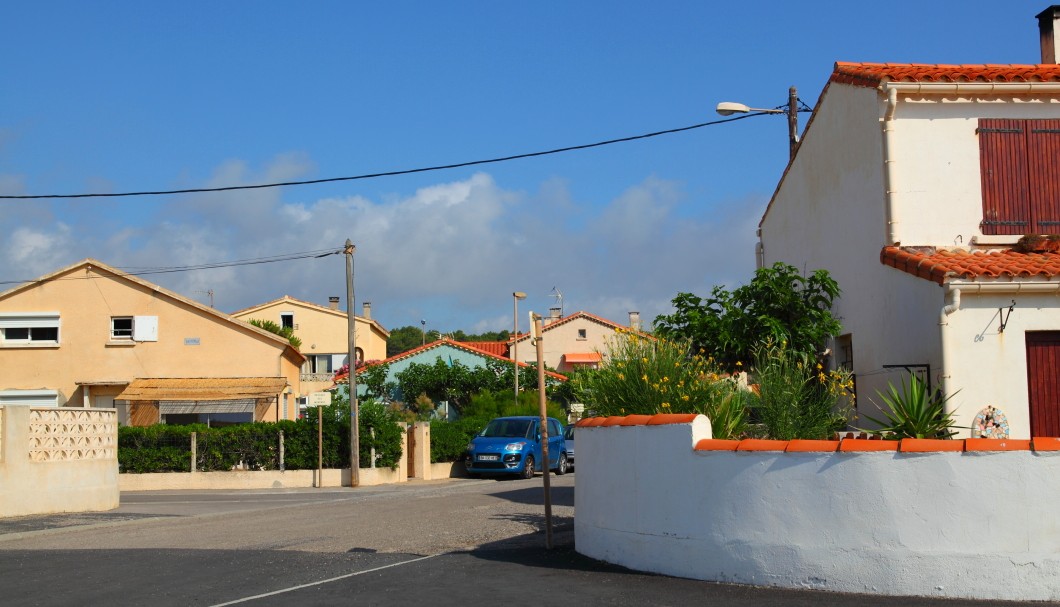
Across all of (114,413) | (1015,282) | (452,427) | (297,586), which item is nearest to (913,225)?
(1015,282)

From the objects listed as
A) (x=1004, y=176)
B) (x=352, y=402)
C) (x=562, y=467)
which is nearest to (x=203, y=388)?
(x=352, y=402)

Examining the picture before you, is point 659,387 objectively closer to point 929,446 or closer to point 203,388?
point 929,446

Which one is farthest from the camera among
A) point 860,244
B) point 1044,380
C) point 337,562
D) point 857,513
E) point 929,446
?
point 860,244

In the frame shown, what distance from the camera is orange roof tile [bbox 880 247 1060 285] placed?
12.9m

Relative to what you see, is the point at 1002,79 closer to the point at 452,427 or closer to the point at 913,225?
the point at 913,225

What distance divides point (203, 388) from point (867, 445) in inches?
1248

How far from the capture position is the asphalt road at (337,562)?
934 centimetres

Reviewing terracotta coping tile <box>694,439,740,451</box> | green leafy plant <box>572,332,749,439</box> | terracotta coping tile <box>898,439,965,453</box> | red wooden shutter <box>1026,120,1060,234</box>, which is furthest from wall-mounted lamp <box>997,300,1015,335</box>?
terracotta coping tile <box>694,439,740,451</box>

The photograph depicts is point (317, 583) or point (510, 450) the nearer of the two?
point (317, 583)

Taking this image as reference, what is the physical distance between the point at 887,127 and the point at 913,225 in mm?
1493

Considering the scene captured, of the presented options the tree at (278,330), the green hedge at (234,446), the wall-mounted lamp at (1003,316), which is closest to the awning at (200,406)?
the green hedge at (234,446)

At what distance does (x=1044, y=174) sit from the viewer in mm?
15234

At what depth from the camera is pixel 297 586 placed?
33.4 ft

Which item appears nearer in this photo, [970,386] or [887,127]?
[970,386]
